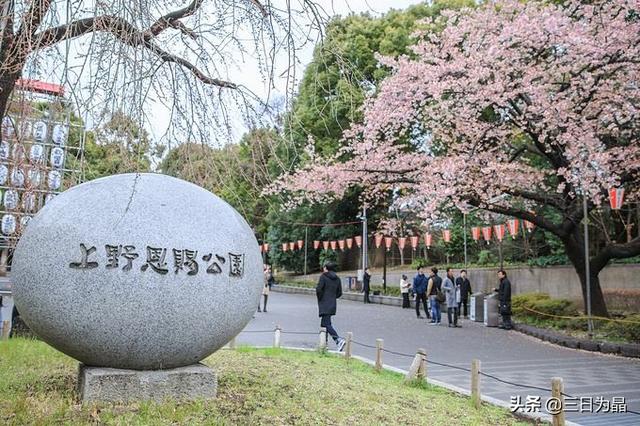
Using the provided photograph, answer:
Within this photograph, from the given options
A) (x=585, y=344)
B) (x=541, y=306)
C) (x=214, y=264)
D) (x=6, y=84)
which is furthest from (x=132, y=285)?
(x=541, y=306)

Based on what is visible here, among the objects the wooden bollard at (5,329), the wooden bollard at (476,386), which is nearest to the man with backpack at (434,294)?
the wooden bollard at (476,386)

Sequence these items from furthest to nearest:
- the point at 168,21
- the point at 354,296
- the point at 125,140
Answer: the point at 354,296, the point at 168,21, the point at 125,140

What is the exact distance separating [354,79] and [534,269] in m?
21.5

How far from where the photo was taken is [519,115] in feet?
55.0

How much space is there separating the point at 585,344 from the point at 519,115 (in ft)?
22.7

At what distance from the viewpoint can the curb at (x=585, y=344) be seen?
12701 mm

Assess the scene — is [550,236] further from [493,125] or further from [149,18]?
[149,18]

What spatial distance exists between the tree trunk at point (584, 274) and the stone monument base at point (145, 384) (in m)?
13.7

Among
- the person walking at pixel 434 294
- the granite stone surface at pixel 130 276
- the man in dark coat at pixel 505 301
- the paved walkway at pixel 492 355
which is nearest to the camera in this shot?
the granite stone surface at pixel 130 276

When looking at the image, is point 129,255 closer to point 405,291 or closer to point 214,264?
point 214,264

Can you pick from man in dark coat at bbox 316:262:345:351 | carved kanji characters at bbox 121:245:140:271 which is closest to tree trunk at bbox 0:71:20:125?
carved kanji characters at bbox 121:245:140:271

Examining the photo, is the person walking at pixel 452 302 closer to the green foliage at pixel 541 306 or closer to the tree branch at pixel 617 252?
the green foliage at pixel 541 306

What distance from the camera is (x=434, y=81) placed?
16781mm

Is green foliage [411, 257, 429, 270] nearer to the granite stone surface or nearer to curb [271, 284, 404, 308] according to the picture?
curb [271, 284, 404, 308]
